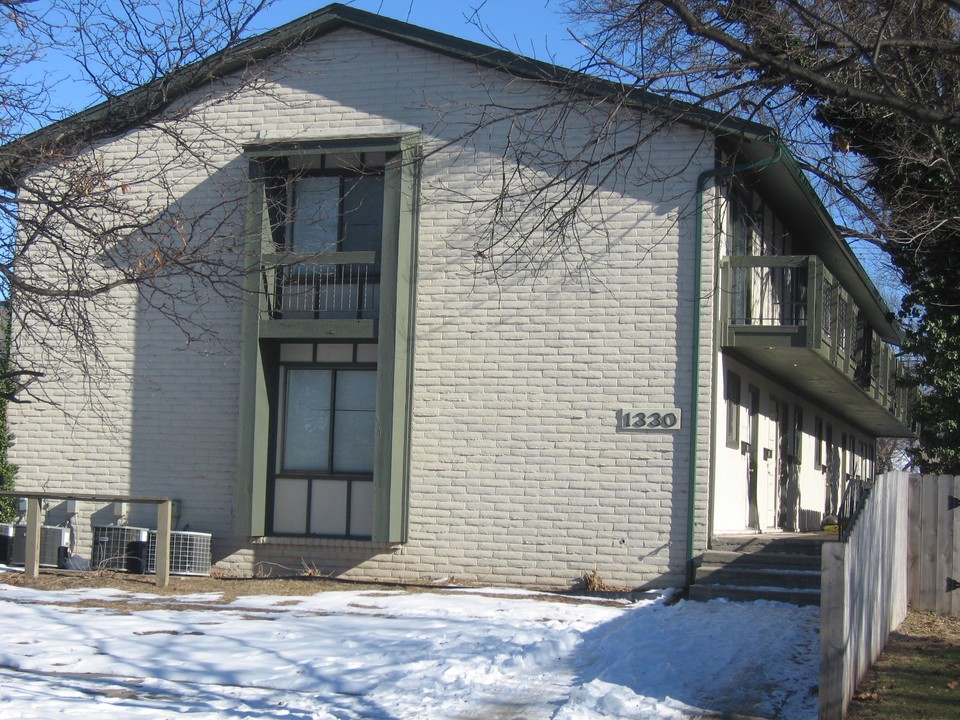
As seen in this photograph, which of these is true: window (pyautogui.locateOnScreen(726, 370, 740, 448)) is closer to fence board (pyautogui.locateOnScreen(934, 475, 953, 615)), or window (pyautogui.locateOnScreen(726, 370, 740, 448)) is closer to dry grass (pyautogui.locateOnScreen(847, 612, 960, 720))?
fence board (pyautogui.locateOnScreen(934, 475, 953, 615))

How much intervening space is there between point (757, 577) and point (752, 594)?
1.61ft

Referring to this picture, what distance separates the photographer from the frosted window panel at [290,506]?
15.9 meters

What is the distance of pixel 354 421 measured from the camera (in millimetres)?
15977

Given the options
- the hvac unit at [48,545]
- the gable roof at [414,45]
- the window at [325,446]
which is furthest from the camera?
the window at [325,446]

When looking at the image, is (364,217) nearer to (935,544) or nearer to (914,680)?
(935,544)

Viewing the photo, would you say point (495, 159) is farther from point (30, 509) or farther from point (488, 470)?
point (30, 509)

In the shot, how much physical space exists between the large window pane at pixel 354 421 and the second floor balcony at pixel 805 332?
4917mm

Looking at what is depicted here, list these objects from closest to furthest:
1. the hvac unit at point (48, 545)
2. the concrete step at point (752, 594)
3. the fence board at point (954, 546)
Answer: the fence board at point (954, 546)
the concrete step at point (752, 594)
the hvac unit at point (48, 545)

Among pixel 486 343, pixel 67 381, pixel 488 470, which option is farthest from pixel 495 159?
pixel 67 381

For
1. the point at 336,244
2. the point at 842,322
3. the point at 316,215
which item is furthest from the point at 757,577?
the point at 316,215

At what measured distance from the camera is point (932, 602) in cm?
1229

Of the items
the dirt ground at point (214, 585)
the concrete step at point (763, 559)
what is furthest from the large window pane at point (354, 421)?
the concrete step at point (763, 559)

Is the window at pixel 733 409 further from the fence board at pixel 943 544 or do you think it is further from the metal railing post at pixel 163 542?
the metal railing post at pixel 163 542

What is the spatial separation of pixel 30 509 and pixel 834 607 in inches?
426
